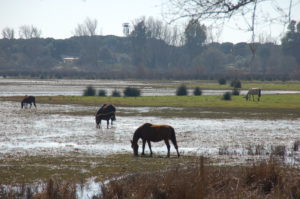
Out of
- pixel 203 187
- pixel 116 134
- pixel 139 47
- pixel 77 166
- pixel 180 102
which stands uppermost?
pixel 139 47

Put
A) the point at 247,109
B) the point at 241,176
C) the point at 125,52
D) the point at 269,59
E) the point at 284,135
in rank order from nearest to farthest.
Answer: the point at 241,176 < the point at 284,135 < the point at 247,109 < the point at 269,59 < the point at 125,52

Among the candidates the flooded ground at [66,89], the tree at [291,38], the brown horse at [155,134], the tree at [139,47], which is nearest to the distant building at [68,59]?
the tree at [139,47]

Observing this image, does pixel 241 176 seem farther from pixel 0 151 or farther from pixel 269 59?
pixel 269 59

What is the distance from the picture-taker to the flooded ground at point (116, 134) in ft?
57.7

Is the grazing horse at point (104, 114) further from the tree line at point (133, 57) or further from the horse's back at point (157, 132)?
the tree line at point (133, 57)

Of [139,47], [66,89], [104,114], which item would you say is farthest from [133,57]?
[104,114]

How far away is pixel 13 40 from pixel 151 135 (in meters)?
172

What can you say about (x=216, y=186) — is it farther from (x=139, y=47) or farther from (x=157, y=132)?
(x=139, y=47)

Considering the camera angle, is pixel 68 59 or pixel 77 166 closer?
pixel 77 166

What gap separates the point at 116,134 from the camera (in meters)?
22.1

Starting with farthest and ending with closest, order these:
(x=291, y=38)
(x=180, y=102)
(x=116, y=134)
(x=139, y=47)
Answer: (x=139, y=47)
(x=180, y=102)
(x=116, y=134)
(x=291, y=38)

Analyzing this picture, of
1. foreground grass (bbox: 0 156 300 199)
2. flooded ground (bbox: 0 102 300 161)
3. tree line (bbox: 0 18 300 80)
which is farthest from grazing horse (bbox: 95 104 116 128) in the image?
tree line (bbox: 0 18 300 80)

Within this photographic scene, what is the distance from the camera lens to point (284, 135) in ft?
71.7

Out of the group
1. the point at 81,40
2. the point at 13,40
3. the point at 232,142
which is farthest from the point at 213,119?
the point at 13,40
